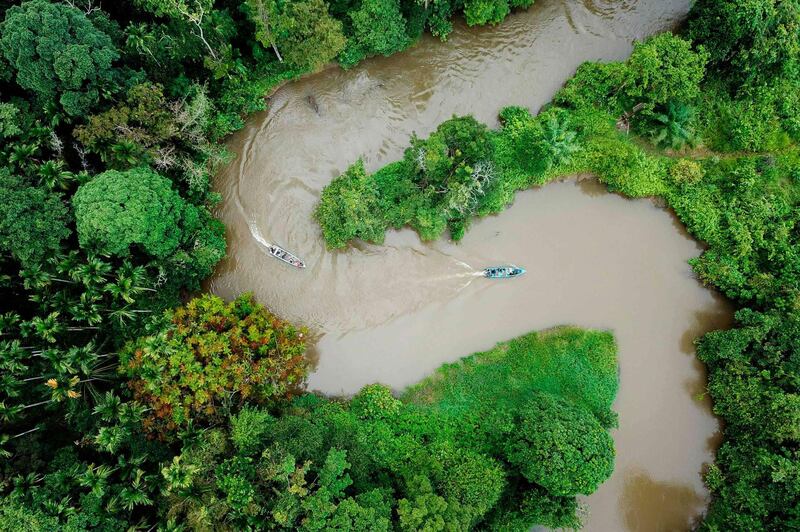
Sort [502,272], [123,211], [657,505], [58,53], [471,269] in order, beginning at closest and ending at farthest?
[58,53] → [123,211] → [657,505] → [502,272] → [471,269]

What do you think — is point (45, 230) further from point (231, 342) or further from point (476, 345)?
point (476, 345)

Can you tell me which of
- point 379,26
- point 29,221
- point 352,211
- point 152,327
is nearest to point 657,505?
point 352,211

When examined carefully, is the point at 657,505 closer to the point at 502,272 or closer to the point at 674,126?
the point at 502,272

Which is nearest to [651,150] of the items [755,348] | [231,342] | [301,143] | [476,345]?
[755,348]

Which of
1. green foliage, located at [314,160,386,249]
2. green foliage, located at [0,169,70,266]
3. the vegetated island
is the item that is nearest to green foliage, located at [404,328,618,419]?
the vegetated island

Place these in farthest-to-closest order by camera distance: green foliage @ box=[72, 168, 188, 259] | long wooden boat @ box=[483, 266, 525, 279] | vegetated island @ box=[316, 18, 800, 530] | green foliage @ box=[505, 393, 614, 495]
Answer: long wooden boat @ box=[483, 266, 525, 279]
vegetated island @ box=[316, 18, 800, 530]
green foliage @ box=[505, 393, 614, 495]
green foliage @ box=[72, 168, 188, 259]

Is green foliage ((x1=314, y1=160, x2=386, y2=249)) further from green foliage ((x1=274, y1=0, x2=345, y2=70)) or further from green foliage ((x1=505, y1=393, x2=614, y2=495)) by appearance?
green foliage ((x1=505, y1=393, x2=614, y2=495))

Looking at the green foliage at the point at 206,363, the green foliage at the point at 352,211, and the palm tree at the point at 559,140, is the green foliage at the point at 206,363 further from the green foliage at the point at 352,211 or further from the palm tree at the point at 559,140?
the palm tree at the point at 559,140
